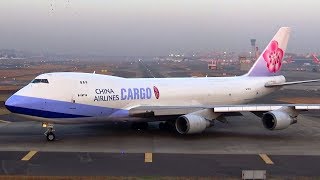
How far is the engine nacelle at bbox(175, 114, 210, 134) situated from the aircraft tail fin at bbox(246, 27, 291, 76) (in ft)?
39.1

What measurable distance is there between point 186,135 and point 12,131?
11.8 metres

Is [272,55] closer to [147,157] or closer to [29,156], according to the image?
[147,157]

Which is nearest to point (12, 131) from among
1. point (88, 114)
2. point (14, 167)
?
point (88, 114)

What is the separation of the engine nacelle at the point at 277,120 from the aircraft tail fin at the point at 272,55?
390 inches

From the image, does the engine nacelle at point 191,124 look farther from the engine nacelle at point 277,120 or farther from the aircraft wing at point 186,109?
the engine nacelle at point 277,120

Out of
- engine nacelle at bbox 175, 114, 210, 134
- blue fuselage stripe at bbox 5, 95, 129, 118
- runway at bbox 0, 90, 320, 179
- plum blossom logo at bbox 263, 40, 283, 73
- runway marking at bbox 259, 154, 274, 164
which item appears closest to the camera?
runway at bbox 0, 90, 320, 179

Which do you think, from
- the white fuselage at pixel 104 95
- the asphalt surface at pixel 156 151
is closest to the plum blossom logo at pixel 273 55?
the white fuselage at pixel 104 95

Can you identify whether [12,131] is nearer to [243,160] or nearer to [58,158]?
[58,158]

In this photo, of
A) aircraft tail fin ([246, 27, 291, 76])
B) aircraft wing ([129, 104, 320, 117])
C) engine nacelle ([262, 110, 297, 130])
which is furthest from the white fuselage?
engine nacelle ([262, 110, 297, 130])

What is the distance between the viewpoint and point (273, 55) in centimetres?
3856

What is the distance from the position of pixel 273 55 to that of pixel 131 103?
49.9 ft

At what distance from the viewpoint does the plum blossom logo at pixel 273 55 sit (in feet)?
126

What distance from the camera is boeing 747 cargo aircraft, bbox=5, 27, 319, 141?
86.3ft

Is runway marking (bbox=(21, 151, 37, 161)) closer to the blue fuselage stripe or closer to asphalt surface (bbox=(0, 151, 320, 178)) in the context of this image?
asphalt surface (bbox=(0, 151, 320, 178))
